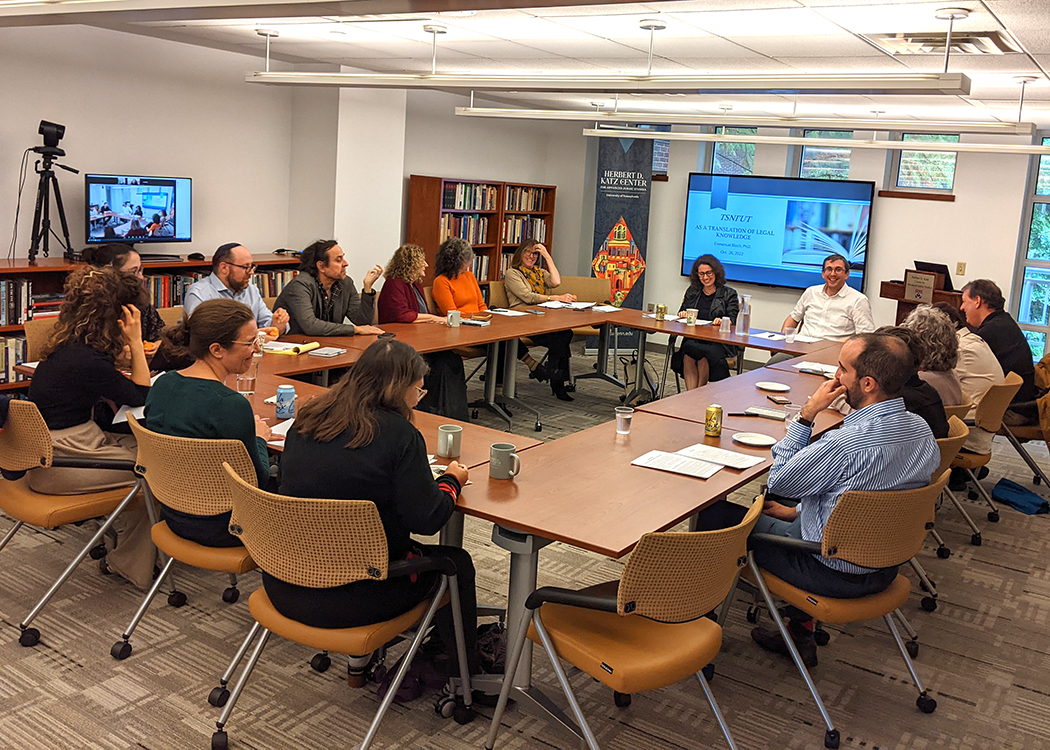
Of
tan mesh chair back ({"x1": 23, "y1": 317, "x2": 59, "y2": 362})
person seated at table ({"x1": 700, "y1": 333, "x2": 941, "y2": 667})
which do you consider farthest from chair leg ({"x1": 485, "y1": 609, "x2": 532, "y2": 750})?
tan mesh chair back ({"x1": 23, "y1": 317, "x2": 59, "y2": 362})

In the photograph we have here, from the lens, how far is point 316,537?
255 cm

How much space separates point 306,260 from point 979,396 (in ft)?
14.0

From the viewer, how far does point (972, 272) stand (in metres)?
9.22

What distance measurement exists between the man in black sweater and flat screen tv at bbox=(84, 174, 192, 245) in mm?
5747

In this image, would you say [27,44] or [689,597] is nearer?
[689,597]

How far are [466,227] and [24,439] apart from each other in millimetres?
6728

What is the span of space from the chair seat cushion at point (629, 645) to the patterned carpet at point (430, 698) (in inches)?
18.6

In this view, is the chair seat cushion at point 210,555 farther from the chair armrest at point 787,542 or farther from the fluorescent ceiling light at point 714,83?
the fluorescent ceiling light at point 714,83

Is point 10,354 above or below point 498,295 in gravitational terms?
below

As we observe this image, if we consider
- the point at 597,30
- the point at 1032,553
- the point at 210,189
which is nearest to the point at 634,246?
the point at 210,189

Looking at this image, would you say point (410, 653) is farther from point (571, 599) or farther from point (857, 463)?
point (857, 463)

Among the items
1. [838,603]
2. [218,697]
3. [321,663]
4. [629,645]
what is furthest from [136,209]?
[838,603]

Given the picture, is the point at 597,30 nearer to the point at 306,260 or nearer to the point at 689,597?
the point at 306,260

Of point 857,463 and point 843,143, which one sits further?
point 843,143
